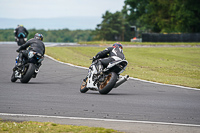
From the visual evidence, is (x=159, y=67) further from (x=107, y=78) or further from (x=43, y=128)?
(x=43, y=128)

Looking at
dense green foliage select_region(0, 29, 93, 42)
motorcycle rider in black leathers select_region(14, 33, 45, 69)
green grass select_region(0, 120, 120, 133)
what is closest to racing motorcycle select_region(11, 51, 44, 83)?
motorcycle rider in black leathers select_region(14, 33, 45, 69)

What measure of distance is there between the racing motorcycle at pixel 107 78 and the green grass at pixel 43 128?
14.6 ft

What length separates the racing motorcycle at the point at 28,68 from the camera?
1431cm

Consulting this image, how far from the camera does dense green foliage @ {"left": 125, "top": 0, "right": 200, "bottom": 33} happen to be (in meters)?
67.3

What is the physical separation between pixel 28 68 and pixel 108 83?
3712 mm

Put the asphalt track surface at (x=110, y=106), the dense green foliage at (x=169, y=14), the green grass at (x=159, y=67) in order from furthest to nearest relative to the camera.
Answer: the dense green foliage at (x=169, y=14)
the green grass at (x=159, y=67)
the asphalt track surface at (x=110, y=106)

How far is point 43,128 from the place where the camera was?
282 inches

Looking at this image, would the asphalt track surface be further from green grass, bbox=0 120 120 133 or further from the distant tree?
the distant tree

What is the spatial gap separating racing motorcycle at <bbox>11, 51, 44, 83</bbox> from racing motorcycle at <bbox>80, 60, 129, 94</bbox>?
8.56ft

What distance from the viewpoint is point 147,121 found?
26.9 ft

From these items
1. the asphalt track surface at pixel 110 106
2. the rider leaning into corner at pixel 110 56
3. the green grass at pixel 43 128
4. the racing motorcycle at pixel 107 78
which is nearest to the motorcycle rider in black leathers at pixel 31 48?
the asphalt track surface at pixel 110 106

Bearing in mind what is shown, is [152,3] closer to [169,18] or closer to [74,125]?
[169,18]

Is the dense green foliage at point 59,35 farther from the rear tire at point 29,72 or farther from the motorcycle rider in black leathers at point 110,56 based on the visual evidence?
the motorcycle rider in black leathers at point 110,56

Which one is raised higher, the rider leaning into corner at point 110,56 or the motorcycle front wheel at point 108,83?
the rider leaning into corner at point 110,56
